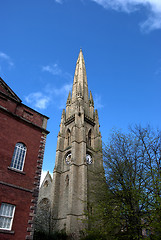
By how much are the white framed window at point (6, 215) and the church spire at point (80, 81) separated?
33012mm

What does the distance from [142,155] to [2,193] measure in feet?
33.4

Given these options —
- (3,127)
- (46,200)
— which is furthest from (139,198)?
(46,200)

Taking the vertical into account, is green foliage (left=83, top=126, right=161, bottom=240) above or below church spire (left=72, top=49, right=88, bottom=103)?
below

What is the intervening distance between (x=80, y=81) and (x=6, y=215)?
3890cm

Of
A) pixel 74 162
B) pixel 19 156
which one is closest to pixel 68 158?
pixel 74 162

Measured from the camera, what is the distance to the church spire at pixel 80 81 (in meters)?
44.8

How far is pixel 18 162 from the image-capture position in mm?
13844

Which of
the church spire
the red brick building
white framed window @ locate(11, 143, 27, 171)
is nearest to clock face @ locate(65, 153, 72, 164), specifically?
the church spire

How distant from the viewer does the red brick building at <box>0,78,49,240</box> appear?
39.2 ft

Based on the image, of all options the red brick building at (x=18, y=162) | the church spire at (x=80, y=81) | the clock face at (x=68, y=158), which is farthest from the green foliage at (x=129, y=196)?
the church spire at (x=80, y=81)

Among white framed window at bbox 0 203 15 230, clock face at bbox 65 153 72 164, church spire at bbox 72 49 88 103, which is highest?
church spire at bbox 72 49 88 103

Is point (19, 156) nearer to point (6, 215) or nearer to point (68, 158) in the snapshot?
point (6, 215)

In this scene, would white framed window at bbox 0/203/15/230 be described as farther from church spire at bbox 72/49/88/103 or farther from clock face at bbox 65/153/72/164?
church spire at bbox 72/49/88/103

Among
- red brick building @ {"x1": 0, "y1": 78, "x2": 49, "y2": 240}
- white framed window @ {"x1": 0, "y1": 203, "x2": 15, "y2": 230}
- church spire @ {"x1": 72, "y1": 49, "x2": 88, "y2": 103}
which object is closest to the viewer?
white framed window @ {"x1": 0, "y1": 203, "x2": 15, "y2": 230}
